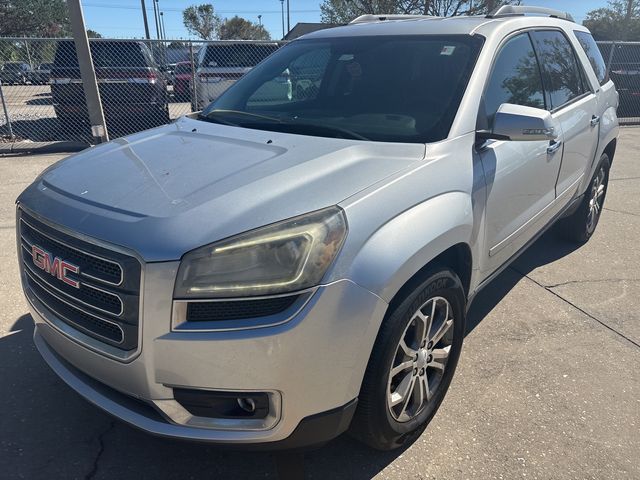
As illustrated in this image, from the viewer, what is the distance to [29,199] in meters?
2.31

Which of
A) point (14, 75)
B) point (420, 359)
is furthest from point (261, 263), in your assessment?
point (14, 75)

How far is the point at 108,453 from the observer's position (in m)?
2.38

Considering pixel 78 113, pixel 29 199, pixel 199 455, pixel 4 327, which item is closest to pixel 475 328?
pixel 199 455

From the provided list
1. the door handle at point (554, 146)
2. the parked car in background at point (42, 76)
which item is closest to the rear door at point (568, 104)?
the door handle at point (554, 146)

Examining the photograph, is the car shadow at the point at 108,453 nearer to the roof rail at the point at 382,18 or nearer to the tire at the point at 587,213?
the roof rail at the point at 382,18

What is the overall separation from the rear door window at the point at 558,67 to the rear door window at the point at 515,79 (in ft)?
0.50

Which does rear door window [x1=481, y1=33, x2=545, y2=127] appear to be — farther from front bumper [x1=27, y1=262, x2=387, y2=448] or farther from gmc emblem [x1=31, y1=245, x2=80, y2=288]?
gmc emblem [x1=31, y1=245, x2=80, y2=288]

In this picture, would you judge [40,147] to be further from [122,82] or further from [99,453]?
[99,453]

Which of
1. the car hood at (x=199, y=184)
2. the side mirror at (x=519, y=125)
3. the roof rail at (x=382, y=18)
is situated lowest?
the car hood at (x=199, y=184)

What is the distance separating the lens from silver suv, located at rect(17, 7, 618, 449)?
5.86 ft

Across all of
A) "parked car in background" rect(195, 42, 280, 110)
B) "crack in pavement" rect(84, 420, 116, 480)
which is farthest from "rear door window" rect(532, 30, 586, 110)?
"parked car in background" rect(195, 42, 280, 110)

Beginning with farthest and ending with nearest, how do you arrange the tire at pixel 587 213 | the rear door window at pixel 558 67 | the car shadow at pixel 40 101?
1. the car shadow at pixel 40 101
2. the tire at pixel 587 213
3. the rear door window at pixel 558 67

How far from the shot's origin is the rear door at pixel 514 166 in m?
2.74

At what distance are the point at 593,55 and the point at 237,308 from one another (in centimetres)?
438
